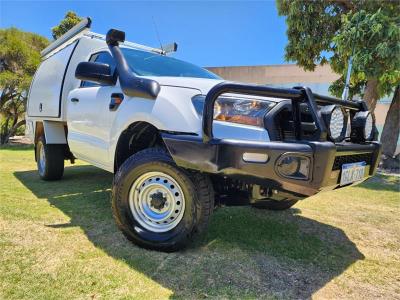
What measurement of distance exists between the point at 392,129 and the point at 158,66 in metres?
9.51

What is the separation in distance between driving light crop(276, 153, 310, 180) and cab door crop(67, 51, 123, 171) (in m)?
1.80

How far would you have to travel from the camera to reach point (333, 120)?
2.48m

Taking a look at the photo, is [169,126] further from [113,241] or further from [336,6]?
[336,6]

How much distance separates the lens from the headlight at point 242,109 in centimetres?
247

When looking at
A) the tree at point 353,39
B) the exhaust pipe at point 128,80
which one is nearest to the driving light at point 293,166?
the exhaust pipe at point 128,80

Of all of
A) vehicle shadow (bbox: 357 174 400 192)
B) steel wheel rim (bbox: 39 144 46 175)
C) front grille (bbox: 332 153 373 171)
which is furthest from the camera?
vehicle shadow (bbox: 357 174 400 192)

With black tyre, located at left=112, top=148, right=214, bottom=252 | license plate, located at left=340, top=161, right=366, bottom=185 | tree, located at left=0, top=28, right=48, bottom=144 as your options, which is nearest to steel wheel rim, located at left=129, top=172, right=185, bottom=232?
black tyre, located at left=112, top=148, right=214, bottom=252

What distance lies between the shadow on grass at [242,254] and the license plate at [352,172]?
0.69 meters

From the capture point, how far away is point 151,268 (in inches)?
99.3

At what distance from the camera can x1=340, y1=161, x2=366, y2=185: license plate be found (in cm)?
265

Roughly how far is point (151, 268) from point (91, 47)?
138 inches

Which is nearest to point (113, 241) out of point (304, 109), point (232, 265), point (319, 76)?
point (232, 265)

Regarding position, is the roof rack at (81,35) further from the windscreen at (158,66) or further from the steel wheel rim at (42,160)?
the steel wheel rim at (42,160)

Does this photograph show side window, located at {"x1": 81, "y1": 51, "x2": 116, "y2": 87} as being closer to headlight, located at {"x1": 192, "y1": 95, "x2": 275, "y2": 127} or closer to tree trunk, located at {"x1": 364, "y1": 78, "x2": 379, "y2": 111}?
headlight, located at {"x1": 192, "y1": 95, "x2": 275, "y2": 127}
